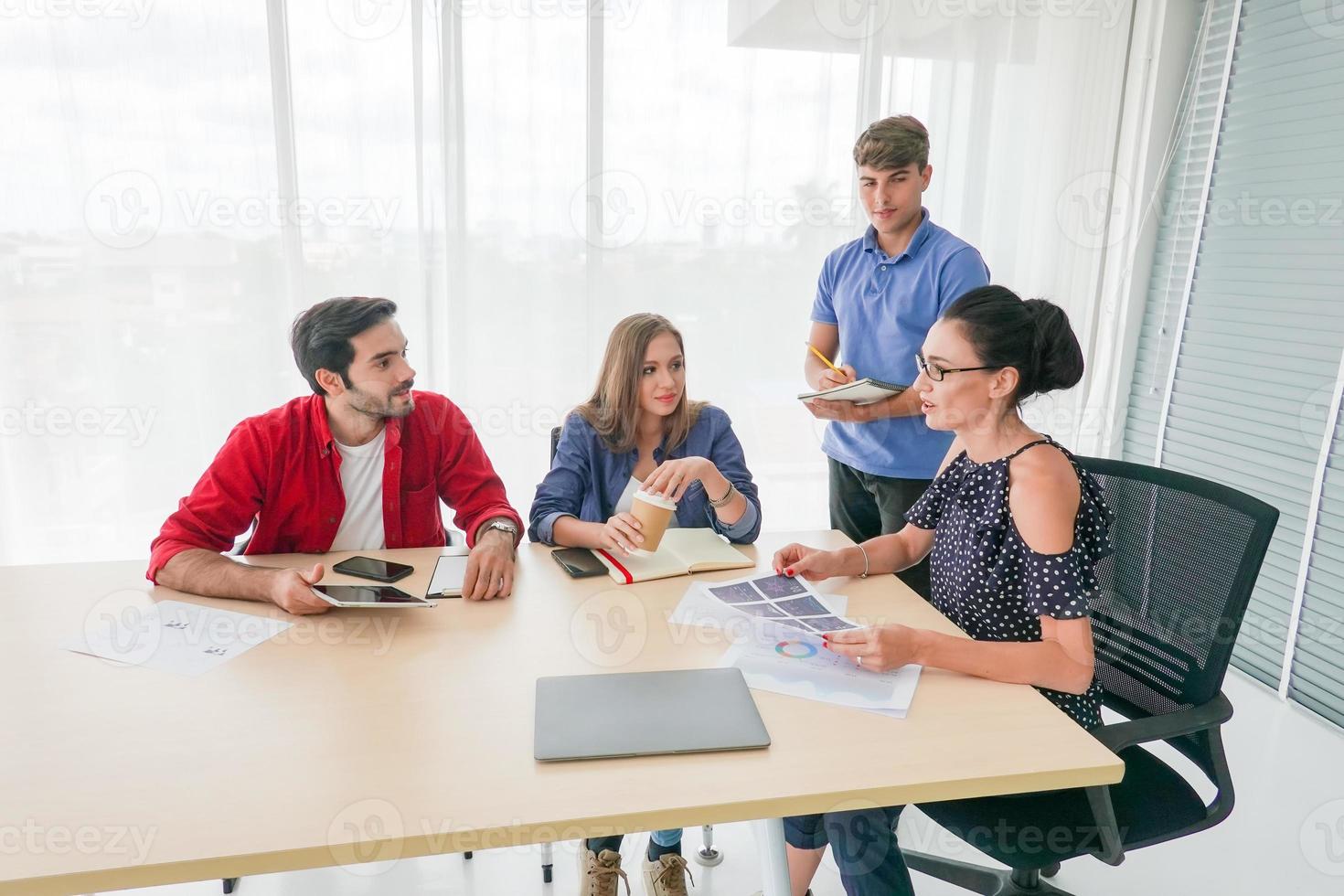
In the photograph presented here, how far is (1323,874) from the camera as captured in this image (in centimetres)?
190

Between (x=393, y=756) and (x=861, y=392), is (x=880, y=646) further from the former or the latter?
(x=861, y=392)

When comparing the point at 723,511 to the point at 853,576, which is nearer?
the point at 853,576

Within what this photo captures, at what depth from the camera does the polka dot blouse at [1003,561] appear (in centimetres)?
134

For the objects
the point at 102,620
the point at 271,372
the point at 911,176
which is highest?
the point at 911,176

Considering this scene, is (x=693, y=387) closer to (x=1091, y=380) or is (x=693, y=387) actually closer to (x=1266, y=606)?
(x=1091, y=380)

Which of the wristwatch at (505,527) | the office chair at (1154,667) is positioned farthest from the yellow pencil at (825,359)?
the wristwatch at (505,527)

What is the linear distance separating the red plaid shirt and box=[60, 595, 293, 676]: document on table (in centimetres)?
13

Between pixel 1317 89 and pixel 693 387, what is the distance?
2.12 m

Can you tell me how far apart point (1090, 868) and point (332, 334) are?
6.69 ft

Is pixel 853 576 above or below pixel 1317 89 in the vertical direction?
below

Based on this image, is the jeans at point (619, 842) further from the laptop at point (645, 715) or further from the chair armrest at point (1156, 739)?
the chair armrest at point (1156, 739)

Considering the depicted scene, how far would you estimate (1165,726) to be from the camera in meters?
1.26

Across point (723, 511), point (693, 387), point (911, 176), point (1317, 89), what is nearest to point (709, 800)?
point (723, 511)

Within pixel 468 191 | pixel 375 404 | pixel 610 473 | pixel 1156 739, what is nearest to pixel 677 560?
pixel 610 473
